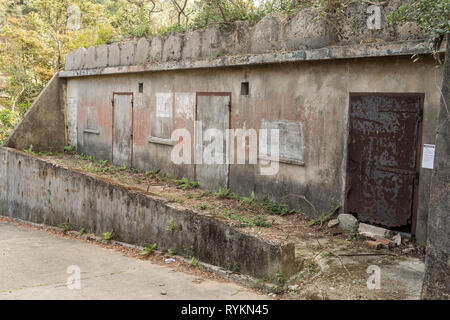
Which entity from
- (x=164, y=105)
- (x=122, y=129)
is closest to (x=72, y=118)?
(x=122, y=129)

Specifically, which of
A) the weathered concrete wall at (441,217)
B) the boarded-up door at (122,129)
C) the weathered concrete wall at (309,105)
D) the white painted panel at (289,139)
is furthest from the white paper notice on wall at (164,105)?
the weathered concrete wall at (441,217)

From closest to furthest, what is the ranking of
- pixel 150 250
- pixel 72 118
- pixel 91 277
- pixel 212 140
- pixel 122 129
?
pixel 91 277, pixel 150 250, pixel 212 140, pixel 122 129, pixel 72 118

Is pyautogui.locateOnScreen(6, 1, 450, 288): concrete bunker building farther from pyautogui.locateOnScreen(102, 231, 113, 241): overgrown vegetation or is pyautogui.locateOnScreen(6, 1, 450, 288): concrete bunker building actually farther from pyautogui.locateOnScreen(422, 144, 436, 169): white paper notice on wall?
pyautogui.locateOnScreen(102, 231, 113, 241): overgrown vegetation

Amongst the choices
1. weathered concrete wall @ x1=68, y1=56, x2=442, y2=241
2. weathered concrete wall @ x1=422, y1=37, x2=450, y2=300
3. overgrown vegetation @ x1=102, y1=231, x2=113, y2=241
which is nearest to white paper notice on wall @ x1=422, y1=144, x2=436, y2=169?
weathered concrete wall @ x1=68, y1=56, x2=442, y2=241

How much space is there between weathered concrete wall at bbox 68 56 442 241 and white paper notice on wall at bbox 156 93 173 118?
0.56 ft

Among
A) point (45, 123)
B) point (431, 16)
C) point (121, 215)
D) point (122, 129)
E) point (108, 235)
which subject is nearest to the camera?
point (431, 16)

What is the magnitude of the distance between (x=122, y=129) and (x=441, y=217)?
393 inches

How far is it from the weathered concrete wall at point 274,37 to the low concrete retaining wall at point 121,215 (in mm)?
3380

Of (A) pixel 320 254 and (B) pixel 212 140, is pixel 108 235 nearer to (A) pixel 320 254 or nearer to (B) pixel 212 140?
(B) pixel 212 140

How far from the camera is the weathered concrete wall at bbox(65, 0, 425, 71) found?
6.89 metres

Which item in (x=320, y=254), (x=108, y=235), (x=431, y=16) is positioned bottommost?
(x=108, y=235)

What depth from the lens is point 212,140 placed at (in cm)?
1019

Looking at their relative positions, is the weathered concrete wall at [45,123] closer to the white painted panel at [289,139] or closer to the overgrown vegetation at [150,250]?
the overgrown vegetation at [150,250]

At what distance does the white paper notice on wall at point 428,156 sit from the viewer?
6.23m
